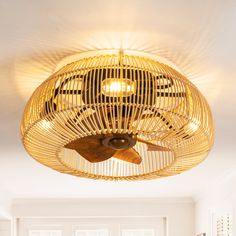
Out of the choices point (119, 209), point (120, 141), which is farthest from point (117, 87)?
point (119, 209)

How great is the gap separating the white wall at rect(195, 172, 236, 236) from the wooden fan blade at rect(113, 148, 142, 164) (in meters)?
→ 2.37

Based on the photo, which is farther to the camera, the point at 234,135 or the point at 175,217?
the point at 175,217

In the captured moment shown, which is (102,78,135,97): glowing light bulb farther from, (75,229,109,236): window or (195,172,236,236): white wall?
(75,229,109,236): window

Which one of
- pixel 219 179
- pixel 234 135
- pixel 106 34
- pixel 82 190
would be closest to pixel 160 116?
pixel 106 34

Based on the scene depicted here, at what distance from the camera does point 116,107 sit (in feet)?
6.49

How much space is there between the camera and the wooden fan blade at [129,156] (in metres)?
2.52

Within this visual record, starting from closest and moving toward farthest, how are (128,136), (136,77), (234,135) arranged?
(136,77), (128,136), (234,135)

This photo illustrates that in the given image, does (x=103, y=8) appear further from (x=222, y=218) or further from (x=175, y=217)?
(x=175, y=217)

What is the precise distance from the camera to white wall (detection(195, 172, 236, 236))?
4.87m

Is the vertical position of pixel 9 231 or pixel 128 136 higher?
pixel 128 136

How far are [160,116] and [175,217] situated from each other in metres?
4.76

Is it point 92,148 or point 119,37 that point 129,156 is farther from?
point 119,37

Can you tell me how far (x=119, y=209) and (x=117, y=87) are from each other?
470 cm

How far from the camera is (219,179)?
5.11 metres
